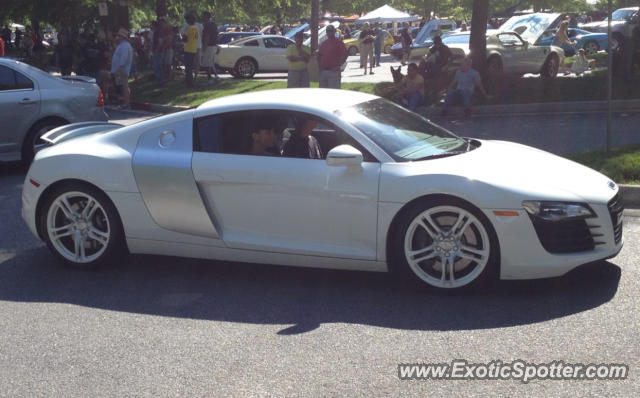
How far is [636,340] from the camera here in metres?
4.96

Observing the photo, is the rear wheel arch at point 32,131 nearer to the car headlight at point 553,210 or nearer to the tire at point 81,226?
the tire at point 81,226

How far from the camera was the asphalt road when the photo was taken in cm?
463

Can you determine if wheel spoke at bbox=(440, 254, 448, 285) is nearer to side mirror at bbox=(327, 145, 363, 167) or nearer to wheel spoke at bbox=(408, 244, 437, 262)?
wheel spoke at bbox=(408, 244, 437, 262)

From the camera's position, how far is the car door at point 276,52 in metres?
31.0

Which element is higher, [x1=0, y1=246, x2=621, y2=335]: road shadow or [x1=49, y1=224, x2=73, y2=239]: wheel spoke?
[x1=49, y1=224, x2=73, y2=239]: wheel spoke

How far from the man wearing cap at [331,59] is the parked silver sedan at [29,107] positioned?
20.4ft

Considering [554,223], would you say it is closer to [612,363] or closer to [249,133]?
[612,363]

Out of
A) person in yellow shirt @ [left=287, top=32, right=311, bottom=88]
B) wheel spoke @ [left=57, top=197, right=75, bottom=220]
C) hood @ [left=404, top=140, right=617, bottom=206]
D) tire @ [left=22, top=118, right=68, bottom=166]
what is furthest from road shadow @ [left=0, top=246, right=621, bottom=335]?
person in yellow shirt @ [left=287, top=32, right=311, bottom=88]

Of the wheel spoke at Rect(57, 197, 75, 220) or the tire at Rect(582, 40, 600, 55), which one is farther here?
the tire at Rect(582, 40, 600, 55)

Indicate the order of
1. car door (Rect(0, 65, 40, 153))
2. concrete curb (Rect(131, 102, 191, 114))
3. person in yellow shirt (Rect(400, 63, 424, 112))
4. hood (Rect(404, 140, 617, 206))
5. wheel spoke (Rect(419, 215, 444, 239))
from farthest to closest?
concrete curb (Rect(131, 102, 191, 114)) < person in yellow shirt (Rect(400, 63, 424, 112)) < car door (Rect(0, 65, 40, 153)) < wheel spoke (Rect(419, 215, 444, 239)) < hood (Rect(404, 140, 617, 206))

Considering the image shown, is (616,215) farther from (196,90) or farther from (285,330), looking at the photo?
(196,90)

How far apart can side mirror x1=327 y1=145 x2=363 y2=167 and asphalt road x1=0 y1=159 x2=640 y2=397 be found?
36.2 inches

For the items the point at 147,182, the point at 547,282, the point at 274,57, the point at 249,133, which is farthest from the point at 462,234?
the point at 274,57

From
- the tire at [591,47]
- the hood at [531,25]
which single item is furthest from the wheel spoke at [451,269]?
the tire at [591,47]
